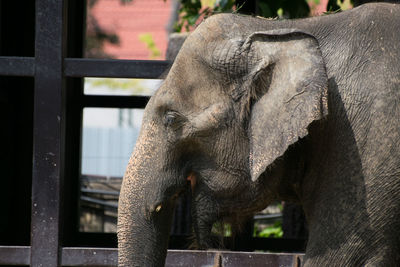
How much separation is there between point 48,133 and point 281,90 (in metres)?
1.61

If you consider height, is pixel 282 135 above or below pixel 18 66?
above

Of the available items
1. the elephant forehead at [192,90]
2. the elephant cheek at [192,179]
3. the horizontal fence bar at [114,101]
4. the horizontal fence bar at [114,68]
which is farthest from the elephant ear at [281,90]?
the horizontal fence bar at [114,101]

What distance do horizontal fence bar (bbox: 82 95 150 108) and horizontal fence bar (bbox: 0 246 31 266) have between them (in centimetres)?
222

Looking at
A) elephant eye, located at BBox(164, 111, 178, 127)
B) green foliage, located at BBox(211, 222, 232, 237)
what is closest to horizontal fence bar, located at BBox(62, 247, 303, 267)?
green foliage, located at BBox(211, 222, 232, 237)

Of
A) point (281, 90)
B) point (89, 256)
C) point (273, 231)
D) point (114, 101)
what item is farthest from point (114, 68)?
point (273, 231)

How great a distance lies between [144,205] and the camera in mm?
3596

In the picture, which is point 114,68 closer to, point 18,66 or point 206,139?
point 18,66

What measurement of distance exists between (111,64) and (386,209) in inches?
71.7

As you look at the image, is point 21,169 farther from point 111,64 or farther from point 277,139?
point 277,139

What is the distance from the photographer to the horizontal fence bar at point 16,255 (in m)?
4.70

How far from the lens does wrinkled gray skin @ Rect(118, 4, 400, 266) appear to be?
3.38 m

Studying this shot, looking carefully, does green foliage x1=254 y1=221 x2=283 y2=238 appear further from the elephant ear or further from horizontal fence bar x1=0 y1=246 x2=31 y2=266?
the elephant ear

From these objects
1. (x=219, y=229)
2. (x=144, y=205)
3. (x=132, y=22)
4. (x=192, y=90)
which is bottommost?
(x=132, y=22)

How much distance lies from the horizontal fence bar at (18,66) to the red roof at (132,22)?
1691 cm
